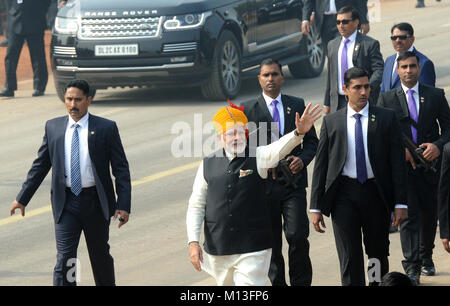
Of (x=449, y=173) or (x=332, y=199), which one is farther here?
(x=332, y=199)

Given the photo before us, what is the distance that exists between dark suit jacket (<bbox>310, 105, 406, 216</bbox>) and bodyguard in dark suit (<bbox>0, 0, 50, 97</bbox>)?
12.4 metres

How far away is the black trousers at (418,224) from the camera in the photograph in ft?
33.1

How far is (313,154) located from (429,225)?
59.3 inches

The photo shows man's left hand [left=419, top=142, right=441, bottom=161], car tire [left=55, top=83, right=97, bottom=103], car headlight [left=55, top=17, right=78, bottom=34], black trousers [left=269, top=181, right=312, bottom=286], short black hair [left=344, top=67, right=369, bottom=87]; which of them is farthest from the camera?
car tire [left=55, top=83, right=97, bottom=103]

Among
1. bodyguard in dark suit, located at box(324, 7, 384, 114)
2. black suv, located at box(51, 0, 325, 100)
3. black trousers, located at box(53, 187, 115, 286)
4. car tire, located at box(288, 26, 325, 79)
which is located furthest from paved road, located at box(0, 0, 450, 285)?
bodyguard in dark suit, located at box(324, 7, 384, 114)

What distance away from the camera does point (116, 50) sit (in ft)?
59.0

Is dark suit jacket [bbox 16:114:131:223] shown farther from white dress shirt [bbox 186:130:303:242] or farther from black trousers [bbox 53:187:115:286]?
white dress shirt [bbox 186:130:303:242]

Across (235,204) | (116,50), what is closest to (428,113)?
(235,204)

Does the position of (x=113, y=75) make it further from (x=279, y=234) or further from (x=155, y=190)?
(x=279, y=234)

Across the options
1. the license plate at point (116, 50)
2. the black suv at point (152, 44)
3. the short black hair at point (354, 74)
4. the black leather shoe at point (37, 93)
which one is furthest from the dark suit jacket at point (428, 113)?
the black leather shoe at point (37, 93)

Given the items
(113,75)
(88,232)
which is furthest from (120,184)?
(113,75)

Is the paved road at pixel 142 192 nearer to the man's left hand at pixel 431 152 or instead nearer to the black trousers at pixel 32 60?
the black trousers at pixel 32 60

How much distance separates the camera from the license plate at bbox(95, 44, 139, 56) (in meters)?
17.9
